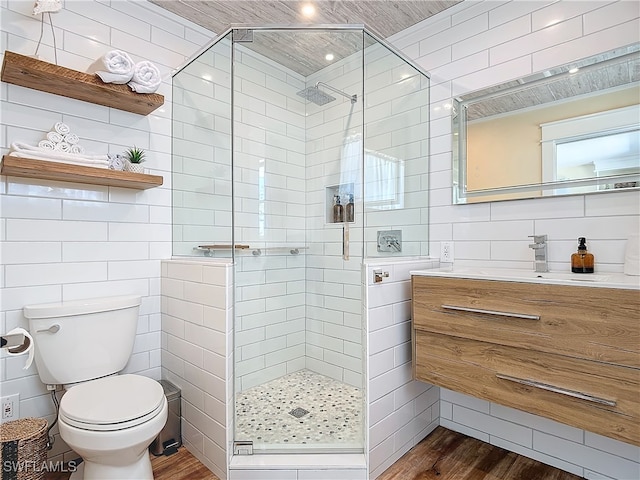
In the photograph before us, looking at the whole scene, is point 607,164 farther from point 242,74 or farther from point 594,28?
point 242,74

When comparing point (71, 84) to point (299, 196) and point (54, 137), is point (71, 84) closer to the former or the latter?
point (54, 137)

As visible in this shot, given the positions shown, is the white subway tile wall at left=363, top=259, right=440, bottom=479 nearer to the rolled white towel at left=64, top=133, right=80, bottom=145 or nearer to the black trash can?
the black trash can

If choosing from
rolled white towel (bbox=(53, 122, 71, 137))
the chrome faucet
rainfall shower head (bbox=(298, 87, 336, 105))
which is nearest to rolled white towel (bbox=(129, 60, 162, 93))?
rolled white towel (bbox=(53, 122, 71, 137))

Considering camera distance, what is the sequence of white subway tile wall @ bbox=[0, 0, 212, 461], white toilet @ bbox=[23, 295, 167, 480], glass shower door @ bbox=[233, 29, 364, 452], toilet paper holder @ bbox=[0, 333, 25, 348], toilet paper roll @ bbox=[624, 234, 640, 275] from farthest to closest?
glass shower door @ bbox=[233, 29, 364, 452], white subway tile wall @ bbox=[0, 0, 212, 461], toilet paper roll @ bbox=[624, 234, 640, 275], white toilet @ bbox=[23, 295, 167, 480], toilet paper holder @ bbox=[0, 333, 25, 348]

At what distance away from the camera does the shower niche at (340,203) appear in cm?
203

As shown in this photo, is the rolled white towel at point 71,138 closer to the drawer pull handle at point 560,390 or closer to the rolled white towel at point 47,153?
the rolled white towel at point 47,153

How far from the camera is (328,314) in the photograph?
2.12m

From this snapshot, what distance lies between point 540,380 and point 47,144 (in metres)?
2.39

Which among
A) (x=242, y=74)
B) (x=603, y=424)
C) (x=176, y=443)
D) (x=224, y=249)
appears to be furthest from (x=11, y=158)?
(x=603, y=424)

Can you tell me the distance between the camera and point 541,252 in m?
1.74

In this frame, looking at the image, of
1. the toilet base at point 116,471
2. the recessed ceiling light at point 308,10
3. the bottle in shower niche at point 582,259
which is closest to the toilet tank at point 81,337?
the toilet base at point 116,471

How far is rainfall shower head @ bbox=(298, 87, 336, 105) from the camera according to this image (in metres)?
2.11

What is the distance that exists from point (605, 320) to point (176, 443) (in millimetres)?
2080

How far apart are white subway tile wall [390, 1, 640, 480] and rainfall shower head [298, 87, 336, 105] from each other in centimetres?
66
